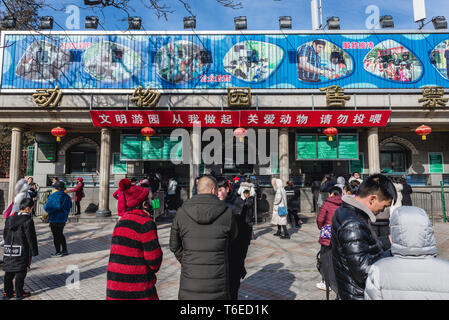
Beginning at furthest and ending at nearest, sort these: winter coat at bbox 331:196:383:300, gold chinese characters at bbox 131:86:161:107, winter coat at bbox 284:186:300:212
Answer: gold chinese characters at bbox 131:86:161:107 < winter coat at bbox 284:186:300:212 < winter coat at bbox 331:196:383:300

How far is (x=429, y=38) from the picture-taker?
12.4 metres

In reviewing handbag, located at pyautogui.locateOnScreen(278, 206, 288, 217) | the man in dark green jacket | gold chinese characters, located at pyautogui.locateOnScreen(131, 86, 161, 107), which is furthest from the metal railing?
the man in dark green jacket

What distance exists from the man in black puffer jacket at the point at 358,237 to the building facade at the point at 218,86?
9.42 metres

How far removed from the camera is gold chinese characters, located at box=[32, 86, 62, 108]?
455 inches

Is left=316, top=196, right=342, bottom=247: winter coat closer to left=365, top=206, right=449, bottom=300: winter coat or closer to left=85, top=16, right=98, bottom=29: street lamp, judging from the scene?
left=365, top=206, right=449, bottom=300: winter coat

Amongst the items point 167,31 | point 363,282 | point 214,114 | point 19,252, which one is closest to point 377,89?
point 214,114

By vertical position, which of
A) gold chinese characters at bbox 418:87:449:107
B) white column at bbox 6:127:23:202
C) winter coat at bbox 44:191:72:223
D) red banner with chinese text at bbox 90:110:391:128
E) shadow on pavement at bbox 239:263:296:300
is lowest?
shadow on pavement at bbox 239:263:296:300

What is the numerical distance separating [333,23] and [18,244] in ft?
49.5

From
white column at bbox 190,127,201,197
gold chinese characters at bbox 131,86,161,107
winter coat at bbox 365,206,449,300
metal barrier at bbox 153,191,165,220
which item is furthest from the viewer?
white column at bbox 190,127,201,197

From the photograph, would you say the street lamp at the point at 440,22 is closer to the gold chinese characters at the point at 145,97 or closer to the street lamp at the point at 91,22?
the gold chinese characters at the point at 145,97

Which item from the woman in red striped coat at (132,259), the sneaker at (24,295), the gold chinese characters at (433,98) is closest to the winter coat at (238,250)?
the woman in red striped coat at (132,259)

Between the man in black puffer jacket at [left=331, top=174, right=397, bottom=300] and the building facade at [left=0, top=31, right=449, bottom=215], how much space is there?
371 inches

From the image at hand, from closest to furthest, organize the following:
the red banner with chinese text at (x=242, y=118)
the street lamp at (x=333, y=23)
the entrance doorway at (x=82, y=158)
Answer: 1. the red banner with chinese text at (x=242, y=118)
2. the street lamp at (x=333, y=23)
3. the entrance doorway at (x=82, y=158)

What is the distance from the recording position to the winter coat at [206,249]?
241 centimetres
